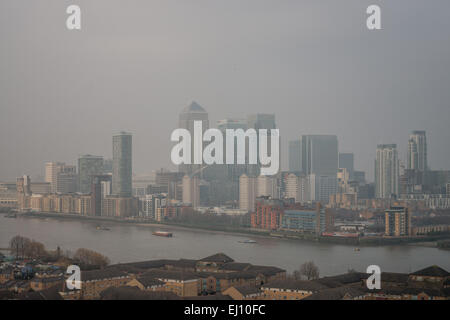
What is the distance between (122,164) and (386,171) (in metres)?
6.62

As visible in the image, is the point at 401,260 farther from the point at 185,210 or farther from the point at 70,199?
Result: the point at 70,199

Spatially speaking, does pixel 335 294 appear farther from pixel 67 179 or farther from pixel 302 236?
pixel 67 179

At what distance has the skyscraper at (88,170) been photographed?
720 inches

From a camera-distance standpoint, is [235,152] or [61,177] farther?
[61,177]

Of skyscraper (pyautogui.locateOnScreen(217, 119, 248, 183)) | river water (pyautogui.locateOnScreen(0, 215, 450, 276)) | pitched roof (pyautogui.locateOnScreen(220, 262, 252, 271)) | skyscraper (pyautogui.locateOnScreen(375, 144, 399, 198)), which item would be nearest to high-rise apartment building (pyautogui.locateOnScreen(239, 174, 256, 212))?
skyscraper (pyautogui.locateOnScreen(217, 119, 248, 183))

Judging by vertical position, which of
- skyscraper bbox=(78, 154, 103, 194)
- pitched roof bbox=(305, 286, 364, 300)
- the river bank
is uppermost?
skyscraper bbox=(78, 154, 103, 194)

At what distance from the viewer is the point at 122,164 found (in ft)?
55.1

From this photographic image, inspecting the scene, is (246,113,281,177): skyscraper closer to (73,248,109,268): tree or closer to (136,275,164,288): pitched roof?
(73,248,109,268): tree

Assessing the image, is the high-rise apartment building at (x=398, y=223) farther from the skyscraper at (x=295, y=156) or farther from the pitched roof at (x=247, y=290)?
the pitched roof at (x=247, y=290)

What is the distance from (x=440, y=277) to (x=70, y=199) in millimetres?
12841

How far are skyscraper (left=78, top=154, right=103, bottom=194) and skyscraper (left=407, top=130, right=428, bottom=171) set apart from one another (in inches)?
323

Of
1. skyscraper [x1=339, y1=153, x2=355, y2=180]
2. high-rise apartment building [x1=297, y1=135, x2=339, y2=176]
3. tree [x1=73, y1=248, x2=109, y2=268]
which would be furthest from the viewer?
skyscraper [x1=339, y1=153, x2=355, y2=180]

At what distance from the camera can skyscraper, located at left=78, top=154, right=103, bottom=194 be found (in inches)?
→ 720

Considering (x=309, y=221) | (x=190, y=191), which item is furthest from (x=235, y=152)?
(x=190, y=191)
